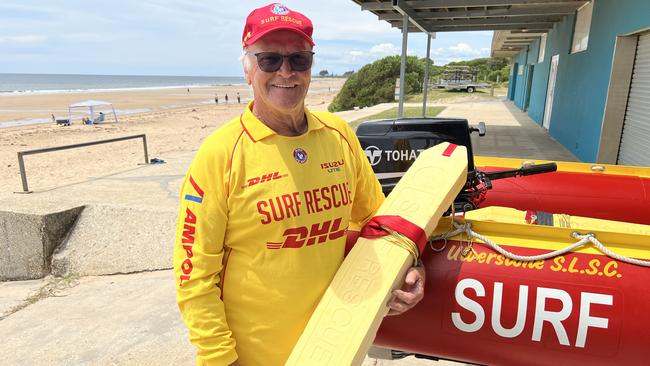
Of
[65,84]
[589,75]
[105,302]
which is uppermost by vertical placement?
[589,75]

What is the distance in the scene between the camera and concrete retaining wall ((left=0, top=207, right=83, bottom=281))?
191 inches

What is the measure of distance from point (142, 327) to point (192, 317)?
2384 mm

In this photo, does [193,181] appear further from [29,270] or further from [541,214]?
[29,270]

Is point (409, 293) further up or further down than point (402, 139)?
further down

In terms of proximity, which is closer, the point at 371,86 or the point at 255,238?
the point at 255,238

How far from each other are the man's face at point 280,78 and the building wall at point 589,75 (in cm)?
610

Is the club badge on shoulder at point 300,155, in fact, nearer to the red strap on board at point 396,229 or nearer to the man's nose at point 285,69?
the man's nose at point 285,69

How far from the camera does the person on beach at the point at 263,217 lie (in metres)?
1.33

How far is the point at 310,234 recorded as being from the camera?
4.69 feet

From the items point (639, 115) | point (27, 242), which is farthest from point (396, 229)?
point (639, 115)

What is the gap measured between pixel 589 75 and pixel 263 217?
8530 millimetres

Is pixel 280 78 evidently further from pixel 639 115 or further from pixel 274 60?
pixel 639 115

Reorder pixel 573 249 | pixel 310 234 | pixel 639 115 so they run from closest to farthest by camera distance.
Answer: pixel 310 234 → pixel 573 249 → pixel 639 115

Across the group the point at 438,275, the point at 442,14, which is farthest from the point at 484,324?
the point at 442,14
